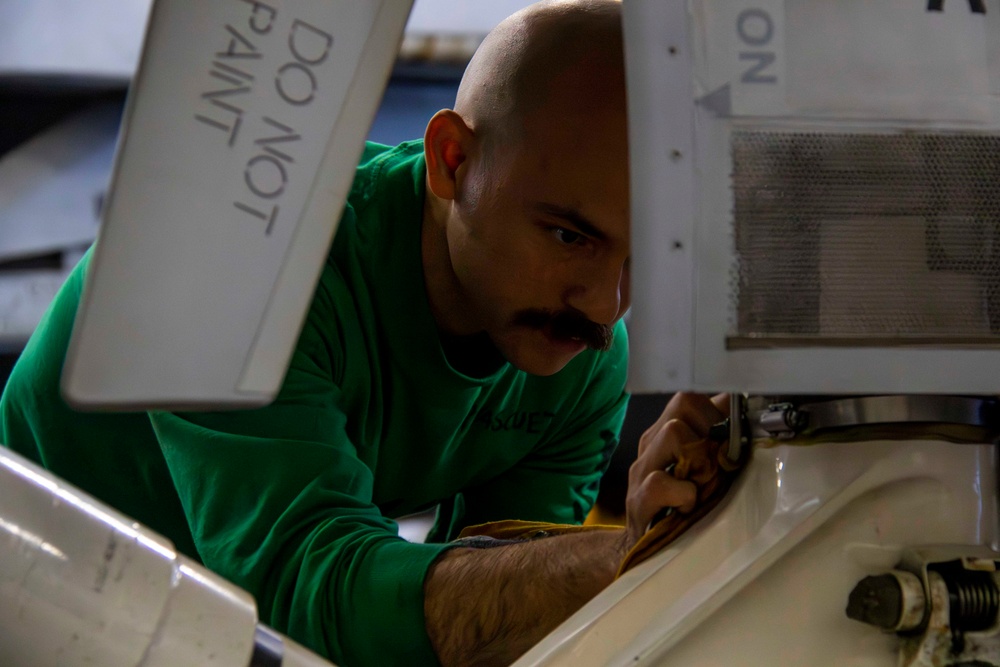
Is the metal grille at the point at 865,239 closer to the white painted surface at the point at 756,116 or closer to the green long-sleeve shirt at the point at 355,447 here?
the white painted surface at the point at 756,116

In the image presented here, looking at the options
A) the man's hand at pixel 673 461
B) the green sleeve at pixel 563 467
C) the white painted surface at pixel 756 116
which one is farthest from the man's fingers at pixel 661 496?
the green sleeve at pixel 563 467

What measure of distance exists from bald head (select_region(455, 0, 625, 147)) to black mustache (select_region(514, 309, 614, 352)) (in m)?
0.22

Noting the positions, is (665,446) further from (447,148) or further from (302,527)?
(447,148)

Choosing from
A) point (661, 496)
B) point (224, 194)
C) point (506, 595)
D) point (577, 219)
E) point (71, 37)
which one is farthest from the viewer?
point (71, 37)

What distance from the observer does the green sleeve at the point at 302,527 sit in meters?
0.92

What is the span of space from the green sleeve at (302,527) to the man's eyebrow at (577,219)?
33 centimetres

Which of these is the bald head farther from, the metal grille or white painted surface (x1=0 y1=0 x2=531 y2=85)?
white painted surface (x1=0 y1=0 x2=531 y2=85)

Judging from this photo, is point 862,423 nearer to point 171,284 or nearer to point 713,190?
point 713,190

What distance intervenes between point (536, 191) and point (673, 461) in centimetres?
41

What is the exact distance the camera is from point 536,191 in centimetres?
114

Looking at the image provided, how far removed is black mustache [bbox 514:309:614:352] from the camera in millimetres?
1224

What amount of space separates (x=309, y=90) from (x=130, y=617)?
32cm

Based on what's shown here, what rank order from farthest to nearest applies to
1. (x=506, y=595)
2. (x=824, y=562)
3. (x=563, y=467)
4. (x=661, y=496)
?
(x=563, y=467)
(x=506, y=595)
(x=661, y=496)
(x=824, y=562)

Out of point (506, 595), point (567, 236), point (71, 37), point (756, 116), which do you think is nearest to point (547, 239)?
point (567, 236)
